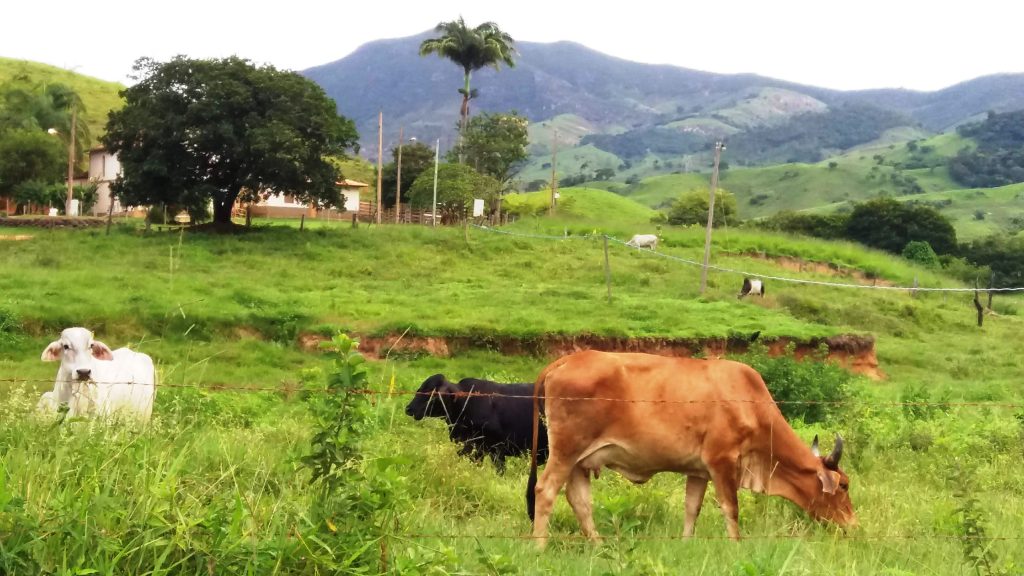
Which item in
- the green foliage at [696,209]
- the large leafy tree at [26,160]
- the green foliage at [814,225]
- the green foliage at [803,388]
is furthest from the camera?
the green foliage at [696,209]

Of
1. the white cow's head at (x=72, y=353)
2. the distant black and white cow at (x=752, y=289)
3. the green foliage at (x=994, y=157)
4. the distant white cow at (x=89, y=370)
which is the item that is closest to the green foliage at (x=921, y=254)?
the distant black and white cow at (x=752, y=289)

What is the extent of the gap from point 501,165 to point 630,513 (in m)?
55.5

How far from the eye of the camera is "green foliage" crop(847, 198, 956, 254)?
60219 millimetres

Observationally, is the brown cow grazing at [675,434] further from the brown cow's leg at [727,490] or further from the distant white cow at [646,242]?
the distant white cow at [646,242]

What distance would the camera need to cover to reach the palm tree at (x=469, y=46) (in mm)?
53531

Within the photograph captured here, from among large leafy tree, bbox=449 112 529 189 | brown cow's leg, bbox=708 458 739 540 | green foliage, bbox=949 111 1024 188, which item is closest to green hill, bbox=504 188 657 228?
large leafy tree, bbox=449 112 529 189

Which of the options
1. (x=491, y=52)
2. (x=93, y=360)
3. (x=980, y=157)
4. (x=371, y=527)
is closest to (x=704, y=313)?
(x=93, y=360)

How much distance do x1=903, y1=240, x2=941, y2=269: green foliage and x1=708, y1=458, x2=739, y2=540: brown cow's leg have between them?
4983 centimetres

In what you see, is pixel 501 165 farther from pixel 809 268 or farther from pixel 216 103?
pixel 216 103

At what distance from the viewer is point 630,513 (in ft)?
21.4

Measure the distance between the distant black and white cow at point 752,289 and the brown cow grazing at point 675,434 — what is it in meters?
22.6

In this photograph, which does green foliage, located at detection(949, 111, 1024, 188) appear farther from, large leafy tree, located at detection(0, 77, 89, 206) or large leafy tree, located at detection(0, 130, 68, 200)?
large leafy tree, located at detection(0, 130, 68, 200)

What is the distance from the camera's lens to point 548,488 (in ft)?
20.1

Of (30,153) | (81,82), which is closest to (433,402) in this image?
(30,153)
